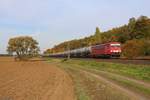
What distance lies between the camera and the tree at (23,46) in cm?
10794

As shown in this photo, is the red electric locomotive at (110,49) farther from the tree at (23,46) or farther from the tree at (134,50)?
the tree at (23,46)

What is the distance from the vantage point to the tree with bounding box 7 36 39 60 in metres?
108

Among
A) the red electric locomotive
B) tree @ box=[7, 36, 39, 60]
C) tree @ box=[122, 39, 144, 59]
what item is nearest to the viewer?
the red electric locomotive

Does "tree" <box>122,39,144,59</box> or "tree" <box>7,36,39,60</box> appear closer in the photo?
"tree" <box>122,39,144,59</box>

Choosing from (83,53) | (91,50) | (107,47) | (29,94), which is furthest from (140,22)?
(29,94)

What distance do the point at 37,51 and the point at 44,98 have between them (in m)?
95.2

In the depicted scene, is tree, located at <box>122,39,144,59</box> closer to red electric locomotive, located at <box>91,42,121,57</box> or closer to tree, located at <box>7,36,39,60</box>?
red electric locomotive, located at <box>91,42,121,57</box>

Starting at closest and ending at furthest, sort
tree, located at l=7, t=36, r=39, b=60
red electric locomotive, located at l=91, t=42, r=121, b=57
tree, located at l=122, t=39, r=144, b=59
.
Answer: red electric locomotive, located at l=91, t=42, r=121, b=57, tree, located at l=122, t=39, r=144, b=59, tree, located at l=7, t=36, r=39, b=60

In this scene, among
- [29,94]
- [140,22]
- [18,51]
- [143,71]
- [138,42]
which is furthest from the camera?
[18,51]

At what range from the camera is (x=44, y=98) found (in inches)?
605

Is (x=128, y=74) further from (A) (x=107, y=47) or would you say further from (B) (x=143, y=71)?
(A) (x=107, y=47)

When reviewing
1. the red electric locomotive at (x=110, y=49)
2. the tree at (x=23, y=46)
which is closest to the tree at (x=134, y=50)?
the red electric locomotive at (x=110, y=49)

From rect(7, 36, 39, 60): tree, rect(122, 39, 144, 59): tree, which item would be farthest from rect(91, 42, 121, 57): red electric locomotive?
rect(7, 36, 39, 60): tree

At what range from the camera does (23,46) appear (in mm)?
109125
